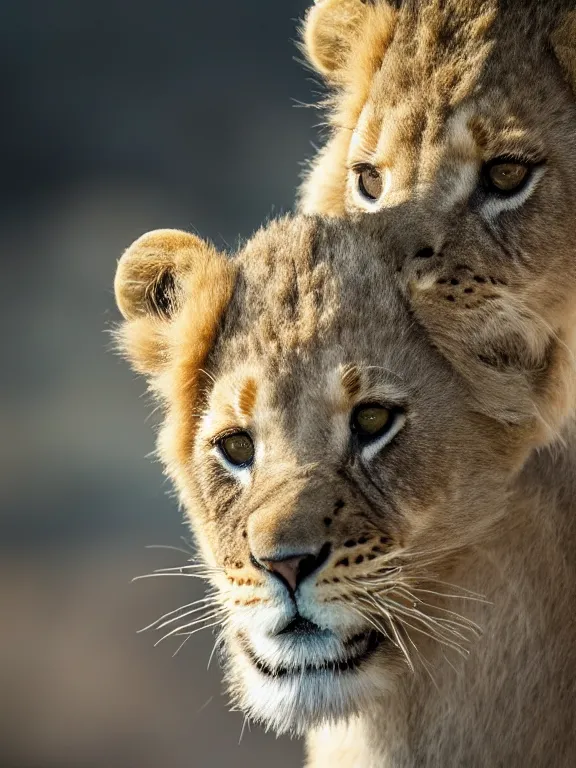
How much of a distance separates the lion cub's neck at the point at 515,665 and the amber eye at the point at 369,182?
743mm

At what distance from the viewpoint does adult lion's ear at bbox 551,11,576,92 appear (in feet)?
9.71

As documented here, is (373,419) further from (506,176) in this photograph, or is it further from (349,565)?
(506,176)

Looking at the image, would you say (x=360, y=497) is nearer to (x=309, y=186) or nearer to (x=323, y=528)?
(x=323, y=528)

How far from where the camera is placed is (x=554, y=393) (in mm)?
2766

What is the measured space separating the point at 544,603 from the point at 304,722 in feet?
1.85

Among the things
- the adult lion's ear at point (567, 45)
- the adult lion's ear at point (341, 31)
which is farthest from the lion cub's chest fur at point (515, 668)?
the adult lion's ear at point (341, 31)

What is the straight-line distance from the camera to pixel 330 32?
142 inches

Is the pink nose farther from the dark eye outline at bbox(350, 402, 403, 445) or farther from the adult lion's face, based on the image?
the adult lion's face

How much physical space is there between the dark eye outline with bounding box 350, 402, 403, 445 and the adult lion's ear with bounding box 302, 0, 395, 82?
108 cm

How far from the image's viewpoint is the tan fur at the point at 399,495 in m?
2.64

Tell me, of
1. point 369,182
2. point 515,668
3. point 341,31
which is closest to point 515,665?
point 515,668

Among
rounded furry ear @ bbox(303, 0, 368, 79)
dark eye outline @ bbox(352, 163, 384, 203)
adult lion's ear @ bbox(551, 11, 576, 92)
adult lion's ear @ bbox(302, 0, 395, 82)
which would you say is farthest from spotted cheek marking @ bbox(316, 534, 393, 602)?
rounded furry ear @ bbox(303, 0, 368, 79)

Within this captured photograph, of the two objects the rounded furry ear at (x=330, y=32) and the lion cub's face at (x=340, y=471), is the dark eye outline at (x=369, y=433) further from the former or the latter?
the rounded furry ear at (x=330, y=32)

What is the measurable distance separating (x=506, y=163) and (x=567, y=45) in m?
0.32
